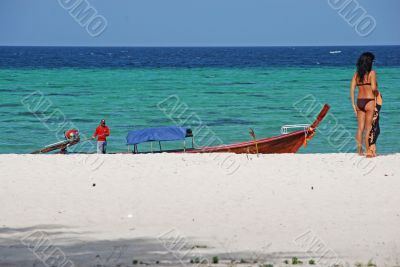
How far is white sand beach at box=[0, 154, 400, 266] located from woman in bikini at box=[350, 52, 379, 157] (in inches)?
32.1

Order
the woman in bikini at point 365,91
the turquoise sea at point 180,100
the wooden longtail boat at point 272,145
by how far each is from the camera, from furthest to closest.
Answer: the turquoise sea at point 180,100 < the wooden longtail boat at point 272,145 < the woman in bikini at point 365,91

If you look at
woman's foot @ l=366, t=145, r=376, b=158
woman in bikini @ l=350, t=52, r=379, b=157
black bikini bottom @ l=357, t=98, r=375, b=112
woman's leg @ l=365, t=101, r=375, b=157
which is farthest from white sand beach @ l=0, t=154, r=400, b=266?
black bikini bottom @ l=357, t=98, r=375, b=112

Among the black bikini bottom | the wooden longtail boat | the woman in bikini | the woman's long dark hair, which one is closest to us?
the woman's long dark hair

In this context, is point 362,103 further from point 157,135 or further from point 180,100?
point 180,100

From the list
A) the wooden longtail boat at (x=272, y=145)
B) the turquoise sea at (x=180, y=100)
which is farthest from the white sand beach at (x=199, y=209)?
the turquoise sea at (x=180, y=100)

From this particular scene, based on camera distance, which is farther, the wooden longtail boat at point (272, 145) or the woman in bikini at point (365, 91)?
the wooden longtail boat at point (272, 145)

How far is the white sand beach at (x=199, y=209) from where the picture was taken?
9281mm

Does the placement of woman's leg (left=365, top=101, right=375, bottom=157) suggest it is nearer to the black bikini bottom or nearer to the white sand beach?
the black bikini bottom

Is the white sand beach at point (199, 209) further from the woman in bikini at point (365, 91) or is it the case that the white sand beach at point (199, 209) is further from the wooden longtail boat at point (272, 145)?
the wooden longtail boat at point (272, 145)

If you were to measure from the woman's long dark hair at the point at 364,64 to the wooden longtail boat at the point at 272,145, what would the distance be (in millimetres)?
4522

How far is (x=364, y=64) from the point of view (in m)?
14.7

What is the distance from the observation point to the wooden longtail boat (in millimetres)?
19577

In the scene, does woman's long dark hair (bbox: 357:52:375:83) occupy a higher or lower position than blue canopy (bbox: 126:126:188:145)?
lower

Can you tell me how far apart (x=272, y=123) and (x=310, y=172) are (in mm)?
21926
